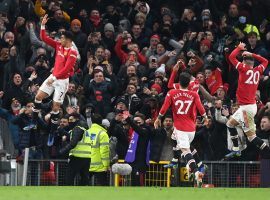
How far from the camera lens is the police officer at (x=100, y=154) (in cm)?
2561

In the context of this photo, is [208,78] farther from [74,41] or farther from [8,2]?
[8,2]

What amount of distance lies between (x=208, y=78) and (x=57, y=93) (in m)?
4.76

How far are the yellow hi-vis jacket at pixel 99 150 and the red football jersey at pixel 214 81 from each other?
14.9 feet

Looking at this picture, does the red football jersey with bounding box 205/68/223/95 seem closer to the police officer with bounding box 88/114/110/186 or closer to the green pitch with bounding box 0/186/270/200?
the police officer with bounding box 88/114/110/186

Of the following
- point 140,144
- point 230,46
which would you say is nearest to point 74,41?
point 230,46

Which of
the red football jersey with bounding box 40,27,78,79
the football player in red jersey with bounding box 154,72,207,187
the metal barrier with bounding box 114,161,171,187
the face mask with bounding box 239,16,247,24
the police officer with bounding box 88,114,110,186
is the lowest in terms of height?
the metal barrier with bounding box 114,161,171,187

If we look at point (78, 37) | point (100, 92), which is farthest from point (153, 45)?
point (100, 92)

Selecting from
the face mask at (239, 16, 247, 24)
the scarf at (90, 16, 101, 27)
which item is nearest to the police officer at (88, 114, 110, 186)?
the scarf at (90, 16, 101, 27)

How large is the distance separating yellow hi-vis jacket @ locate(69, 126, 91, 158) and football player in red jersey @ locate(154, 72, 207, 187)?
2.51 m

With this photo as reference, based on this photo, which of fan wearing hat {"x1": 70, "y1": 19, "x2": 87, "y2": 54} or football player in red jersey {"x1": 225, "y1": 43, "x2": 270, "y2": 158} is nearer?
football player in red jersey {"x1": 225, "y1": 43, "x2": 270, "y2": 158}

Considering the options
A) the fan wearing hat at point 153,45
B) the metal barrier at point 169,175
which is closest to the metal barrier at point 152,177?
the metal barrier at point 169,175

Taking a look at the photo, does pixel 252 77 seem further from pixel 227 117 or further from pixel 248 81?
pixel 227 117

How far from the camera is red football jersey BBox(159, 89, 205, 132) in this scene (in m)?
23.9

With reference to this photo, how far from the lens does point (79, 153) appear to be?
1018 inches
